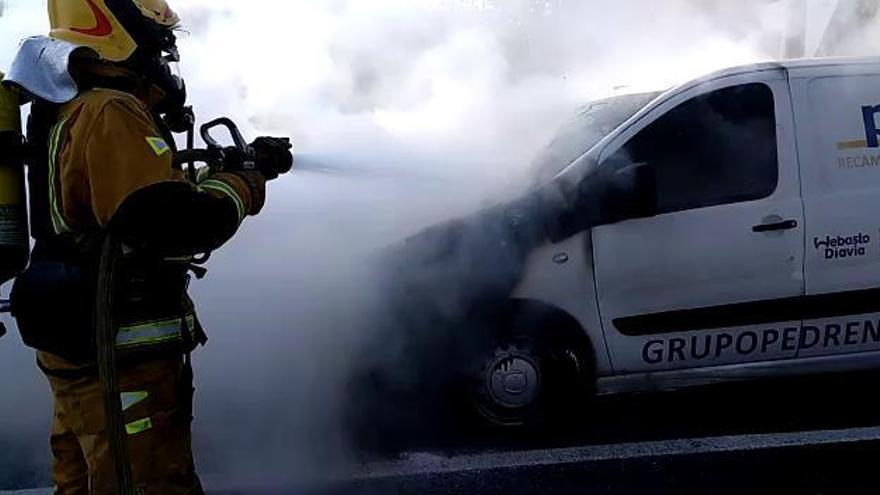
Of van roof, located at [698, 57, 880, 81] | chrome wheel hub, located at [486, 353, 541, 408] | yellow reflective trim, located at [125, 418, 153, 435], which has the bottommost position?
chrome wheel hub, located at [486, 353, 541, 408]

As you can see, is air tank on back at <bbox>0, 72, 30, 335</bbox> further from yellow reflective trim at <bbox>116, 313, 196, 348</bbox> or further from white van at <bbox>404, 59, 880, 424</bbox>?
white van at <bbox>404, 59, 880, 424</bbox>

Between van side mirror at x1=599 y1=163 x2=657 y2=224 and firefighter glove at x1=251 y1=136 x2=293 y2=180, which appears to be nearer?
firefighter glove at x1=251 y1=136 x2=293 y2=180

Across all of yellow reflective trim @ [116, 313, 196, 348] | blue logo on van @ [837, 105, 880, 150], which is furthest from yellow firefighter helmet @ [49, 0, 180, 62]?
blue logo on van @ [837, 105, 880, 150]

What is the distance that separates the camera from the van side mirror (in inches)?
154

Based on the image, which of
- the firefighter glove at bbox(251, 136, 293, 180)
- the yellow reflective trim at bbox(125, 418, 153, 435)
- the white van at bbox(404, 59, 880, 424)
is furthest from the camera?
the white van at bbox(404, 59, 880, 424)

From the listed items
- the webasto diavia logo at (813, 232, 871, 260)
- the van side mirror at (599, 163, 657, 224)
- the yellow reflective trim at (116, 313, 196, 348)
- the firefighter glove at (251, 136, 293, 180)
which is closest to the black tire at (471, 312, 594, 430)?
the van side mirror at (599, 163, 657, 224)

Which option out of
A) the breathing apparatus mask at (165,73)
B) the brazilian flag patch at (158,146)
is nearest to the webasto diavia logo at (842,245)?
the breathing apparatus mask at (165,73)

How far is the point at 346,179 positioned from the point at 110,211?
2.28m

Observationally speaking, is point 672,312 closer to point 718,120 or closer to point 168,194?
point 718,120

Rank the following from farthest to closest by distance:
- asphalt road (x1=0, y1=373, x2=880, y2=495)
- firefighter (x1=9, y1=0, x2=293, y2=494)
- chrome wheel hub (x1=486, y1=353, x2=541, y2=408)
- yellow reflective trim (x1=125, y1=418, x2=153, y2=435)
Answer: chrome wheel hub (x1=486, y1=353, x2=541, y2=408)
asphalt road (x1=0, y1=373, x2=880, y2=495)
yellow reflective trim (x1=125, y1=418, x2=153, y2=435)
firefighter (x1=9, y1=0, x2=293, y2=494)

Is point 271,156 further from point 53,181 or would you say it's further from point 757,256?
point 757,256

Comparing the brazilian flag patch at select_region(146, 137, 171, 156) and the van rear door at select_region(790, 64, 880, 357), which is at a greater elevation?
the brazilian flag patch at select_region(146, 137, 171, 156)

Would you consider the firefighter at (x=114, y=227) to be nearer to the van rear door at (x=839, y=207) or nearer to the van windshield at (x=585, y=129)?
the van windshield at (x=585, y=129)

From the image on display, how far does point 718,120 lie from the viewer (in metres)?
4.10
